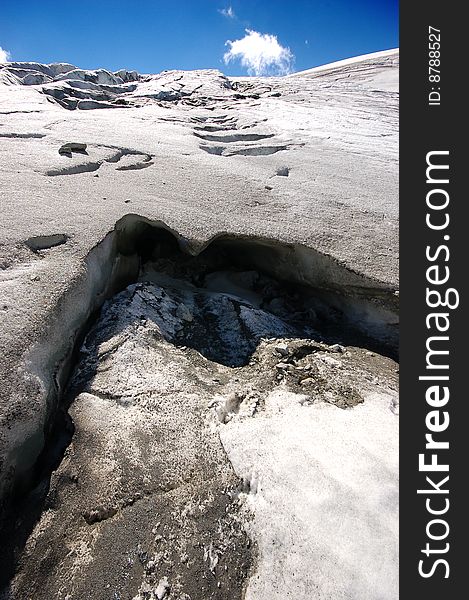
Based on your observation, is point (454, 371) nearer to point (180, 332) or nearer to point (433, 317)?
point (433, 317)

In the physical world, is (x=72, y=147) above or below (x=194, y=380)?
above

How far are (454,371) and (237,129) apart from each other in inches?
204

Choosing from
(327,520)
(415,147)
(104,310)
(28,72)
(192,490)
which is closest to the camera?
(327,520)

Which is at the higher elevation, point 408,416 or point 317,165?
point 317,165

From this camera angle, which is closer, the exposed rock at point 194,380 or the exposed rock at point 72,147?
the exposed rock at point 194,380

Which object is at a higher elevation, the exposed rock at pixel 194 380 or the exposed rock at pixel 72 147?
the exposed rock at pixel 72 147

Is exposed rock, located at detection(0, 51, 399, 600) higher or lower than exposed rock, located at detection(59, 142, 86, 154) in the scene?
lower

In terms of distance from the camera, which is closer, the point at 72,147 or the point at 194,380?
the point at 194,380

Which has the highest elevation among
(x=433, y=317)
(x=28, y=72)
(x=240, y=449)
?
(x=28, y=72)

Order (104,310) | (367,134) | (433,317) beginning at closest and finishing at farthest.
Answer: (433,317)
(104,310)
(367,134)

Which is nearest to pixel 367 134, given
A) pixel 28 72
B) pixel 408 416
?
pixel 408 416

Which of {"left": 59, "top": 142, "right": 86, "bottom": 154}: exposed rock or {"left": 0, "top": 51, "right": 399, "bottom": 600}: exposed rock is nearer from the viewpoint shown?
{"left": 0, "top": 51, "right": 399, "bottom": 600}: exposed rock

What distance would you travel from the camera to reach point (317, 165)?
4156mm

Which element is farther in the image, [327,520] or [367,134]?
[367,134]
